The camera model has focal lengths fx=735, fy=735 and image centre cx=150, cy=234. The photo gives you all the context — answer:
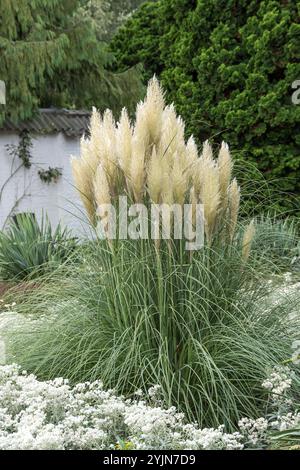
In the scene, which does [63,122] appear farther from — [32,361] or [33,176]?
[32,361]

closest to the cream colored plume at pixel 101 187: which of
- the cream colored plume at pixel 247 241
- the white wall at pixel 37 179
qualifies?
the cream colored plume at pixel 247 241

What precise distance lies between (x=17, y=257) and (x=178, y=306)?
3.80 metres

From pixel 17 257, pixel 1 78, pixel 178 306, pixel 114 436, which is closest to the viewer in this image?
pixel 114 436

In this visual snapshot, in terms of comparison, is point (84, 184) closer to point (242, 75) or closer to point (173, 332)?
point (173, 332)

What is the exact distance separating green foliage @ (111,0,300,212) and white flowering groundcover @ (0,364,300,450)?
5.14m

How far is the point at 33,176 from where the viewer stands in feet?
41.1

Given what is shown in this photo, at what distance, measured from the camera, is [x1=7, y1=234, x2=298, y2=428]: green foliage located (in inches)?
154

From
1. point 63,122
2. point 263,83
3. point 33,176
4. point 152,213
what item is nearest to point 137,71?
point 63,122

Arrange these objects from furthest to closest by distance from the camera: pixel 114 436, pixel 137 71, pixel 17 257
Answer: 1. pixel 137 71
2. pixel 17 257
3. pixel 114 436

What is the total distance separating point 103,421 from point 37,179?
936 cm

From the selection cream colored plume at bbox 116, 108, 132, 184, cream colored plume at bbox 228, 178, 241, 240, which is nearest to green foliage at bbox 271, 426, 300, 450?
cream colored plume at bbox 228, 178, 241, 240

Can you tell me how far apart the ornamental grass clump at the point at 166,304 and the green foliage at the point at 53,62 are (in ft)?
23.9

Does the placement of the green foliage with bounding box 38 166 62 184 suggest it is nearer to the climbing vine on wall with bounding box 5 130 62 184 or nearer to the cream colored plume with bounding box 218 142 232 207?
the climbing vine on wall with bounding box 5 130 62 184

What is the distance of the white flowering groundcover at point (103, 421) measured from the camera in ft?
10.8
